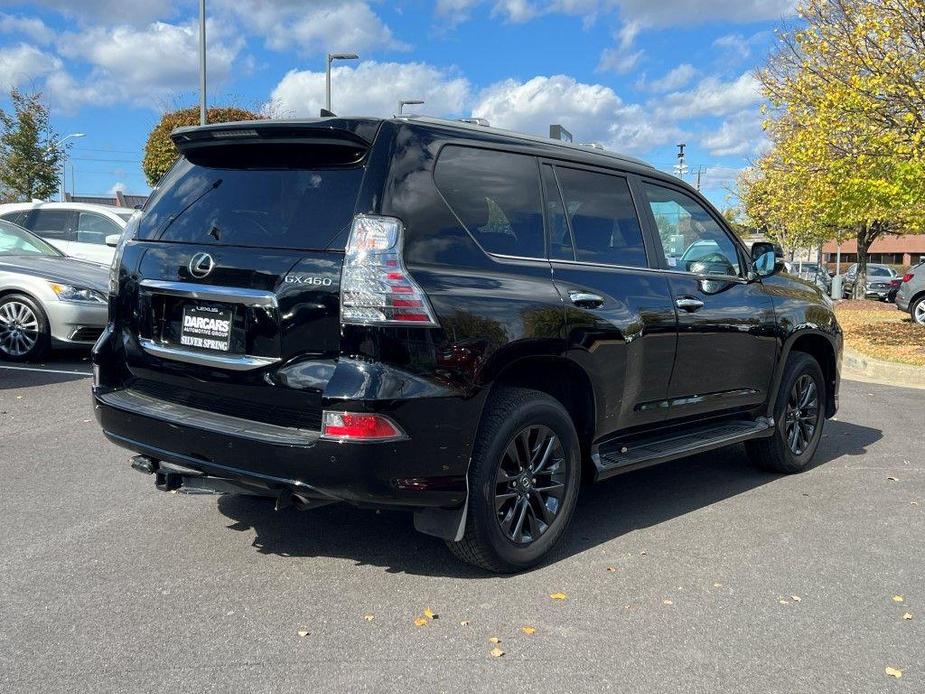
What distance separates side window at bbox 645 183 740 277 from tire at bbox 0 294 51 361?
22.2 feet

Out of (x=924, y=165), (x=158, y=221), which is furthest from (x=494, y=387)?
(x=924, y=165)

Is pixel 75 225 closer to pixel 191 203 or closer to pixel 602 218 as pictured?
pixel 191 203

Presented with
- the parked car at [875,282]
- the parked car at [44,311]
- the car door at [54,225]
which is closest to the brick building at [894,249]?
the parked car at [875,282]

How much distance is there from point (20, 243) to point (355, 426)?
8.74 meters

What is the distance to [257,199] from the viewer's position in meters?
3.79

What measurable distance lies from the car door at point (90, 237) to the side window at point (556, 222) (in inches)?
386

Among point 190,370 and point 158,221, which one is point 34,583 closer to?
point 190,370

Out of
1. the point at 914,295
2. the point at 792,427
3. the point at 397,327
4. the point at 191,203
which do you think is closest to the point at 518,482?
the point at 397,327

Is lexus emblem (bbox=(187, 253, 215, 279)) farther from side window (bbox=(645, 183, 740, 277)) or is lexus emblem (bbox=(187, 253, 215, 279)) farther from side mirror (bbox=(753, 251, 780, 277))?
side mirror (bbox=(753, 251, 780, 277))

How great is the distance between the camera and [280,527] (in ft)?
14.7

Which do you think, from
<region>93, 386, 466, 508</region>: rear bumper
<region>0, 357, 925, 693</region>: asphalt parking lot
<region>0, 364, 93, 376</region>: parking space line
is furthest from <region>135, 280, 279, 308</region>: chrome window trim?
<region>0, 364, 93, 376</region>: parking space line

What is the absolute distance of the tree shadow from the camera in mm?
4145

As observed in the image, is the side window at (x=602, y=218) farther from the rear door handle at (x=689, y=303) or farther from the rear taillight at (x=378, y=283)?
the rear taillight at (x=378, y=283)

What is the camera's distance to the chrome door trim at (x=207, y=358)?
138 inches
